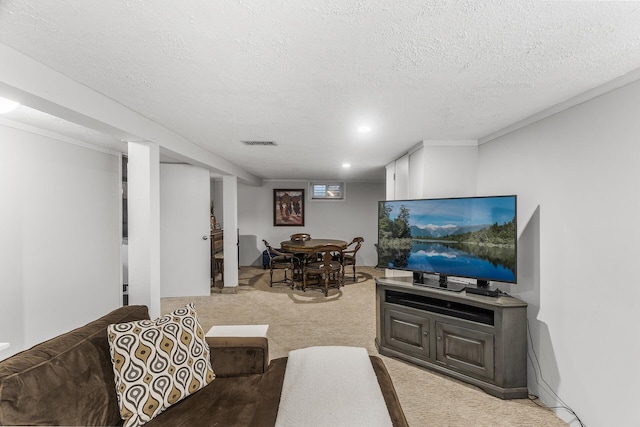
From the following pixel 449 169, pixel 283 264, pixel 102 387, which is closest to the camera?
pixel 102 387

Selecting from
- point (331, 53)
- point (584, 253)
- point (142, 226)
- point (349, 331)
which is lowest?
point (349, 331)

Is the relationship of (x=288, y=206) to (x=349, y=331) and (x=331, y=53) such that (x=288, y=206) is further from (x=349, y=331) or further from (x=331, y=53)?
(x=331, y=53)

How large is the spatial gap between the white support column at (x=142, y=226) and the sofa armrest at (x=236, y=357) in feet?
3.84

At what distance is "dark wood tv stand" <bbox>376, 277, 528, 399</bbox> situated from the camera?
235cm

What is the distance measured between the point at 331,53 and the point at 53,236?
3.47m

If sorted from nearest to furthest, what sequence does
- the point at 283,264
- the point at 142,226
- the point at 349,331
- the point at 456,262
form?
the point at 142,226 → the point at 456,262 → the point at 349,331 → the point at 283,264

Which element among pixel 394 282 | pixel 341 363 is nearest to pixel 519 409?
pixel 394 282

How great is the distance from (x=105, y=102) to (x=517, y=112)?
3.10 m

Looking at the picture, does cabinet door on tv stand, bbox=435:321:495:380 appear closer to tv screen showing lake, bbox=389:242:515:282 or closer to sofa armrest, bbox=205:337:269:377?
tv screen showing lake, bbox=389:242:515:282

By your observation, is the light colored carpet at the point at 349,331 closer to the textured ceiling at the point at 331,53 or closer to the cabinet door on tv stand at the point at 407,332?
the cabinet door on tv stand at the point at 407,332

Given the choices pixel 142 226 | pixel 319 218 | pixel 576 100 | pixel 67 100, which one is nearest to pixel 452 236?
pixel 576 100

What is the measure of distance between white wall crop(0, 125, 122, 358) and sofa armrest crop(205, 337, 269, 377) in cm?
201

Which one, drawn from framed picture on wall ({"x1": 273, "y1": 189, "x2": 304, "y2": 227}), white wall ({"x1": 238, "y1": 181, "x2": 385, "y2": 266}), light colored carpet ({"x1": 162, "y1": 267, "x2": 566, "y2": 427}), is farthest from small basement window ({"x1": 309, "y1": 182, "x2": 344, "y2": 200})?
light colored carpet ({"x1": 162, "y1": 267, "x2": 566, "y2": 427})

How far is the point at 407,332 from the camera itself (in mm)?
2857
